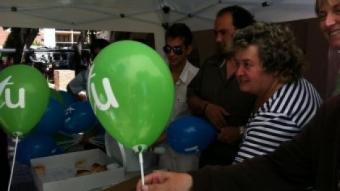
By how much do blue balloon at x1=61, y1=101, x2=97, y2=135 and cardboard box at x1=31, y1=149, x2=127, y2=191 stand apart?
32 centimetres

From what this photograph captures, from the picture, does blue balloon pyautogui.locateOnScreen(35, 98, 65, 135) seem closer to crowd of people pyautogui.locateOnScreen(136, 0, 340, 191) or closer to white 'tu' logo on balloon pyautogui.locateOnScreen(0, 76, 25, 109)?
white 'tu' logo on balloon pyautogui.locateOnScreen(0, 76, 25, 109)

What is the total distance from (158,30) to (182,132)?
163cm

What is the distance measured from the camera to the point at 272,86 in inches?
45.1

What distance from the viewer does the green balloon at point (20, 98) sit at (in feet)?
4.83

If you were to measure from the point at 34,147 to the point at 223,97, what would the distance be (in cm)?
104

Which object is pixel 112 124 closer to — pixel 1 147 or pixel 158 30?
pixel 1 147

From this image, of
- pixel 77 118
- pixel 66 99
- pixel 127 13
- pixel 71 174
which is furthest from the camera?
pixel 127 13

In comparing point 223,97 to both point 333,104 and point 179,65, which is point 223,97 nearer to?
point 179,65

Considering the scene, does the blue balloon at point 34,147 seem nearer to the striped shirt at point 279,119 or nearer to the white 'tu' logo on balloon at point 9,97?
the white 'tu' logo on balloon at point 9,97

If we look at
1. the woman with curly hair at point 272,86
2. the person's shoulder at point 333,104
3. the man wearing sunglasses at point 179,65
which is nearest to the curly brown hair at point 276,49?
the woman with curly hair at point 272,86

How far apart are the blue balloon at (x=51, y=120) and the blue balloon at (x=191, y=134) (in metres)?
0.71

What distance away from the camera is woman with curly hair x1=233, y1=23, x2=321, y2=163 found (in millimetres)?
1031

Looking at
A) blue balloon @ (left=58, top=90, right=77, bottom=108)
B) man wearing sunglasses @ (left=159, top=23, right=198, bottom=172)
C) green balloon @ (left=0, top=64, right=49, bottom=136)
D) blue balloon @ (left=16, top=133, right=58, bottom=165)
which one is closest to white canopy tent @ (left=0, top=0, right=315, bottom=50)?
blue balloon @ (left=58, top=90, right=77, bottom=108)

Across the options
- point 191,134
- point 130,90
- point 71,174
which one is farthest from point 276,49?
point 71,174
